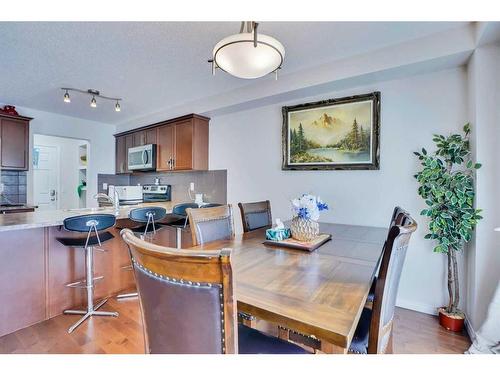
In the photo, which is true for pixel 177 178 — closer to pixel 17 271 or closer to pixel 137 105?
pixel 137 105

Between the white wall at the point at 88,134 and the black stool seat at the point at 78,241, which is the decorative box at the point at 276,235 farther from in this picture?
the white wall at the point at 88,134

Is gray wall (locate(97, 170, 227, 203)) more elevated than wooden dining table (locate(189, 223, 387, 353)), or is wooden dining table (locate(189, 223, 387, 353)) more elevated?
gray wall (locate(97, 170, 227, 203))

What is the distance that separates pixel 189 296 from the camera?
682mm

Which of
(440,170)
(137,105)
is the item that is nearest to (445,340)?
(440,170)

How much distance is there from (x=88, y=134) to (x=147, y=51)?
316 cm

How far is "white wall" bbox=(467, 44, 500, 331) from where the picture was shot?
180 cm

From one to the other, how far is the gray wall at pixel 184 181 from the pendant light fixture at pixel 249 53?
7.70 ft

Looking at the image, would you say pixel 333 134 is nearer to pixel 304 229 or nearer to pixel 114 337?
pixel 304 229

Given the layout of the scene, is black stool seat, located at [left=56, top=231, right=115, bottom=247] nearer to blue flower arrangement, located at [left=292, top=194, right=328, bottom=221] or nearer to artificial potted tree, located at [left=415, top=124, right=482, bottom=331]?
blue flower arrangement, located at [left=292, top=194, right=328, bottom=221]

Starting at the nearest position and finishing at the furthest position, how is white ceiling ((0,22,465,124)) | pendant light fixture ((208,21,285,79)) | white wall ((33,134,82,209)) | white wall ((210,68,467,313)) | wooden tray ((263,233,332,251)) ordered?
1. pendant light fixture ((208,21,285,79))
2. wooden tray ((263,233,332,251))
3. white ceiling ((0,22,465,124))
4. white wall ((210,68,467,313))
5. white wall ((33,134,82,209))

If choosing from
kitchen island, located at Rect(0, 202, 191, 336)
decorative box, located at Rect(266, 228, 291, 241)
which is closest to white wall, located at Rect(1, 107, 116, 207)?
kitchen island, located at Rect(0, 202, 191, 336)

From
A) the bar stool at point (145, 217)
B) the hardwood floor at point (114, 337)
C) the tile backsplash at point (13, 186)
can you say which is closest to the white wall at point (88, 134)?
the tile backsplash at point (13, 186)

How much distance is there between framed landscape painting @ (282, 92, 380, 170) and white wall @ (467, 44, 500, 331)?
0.73 m
